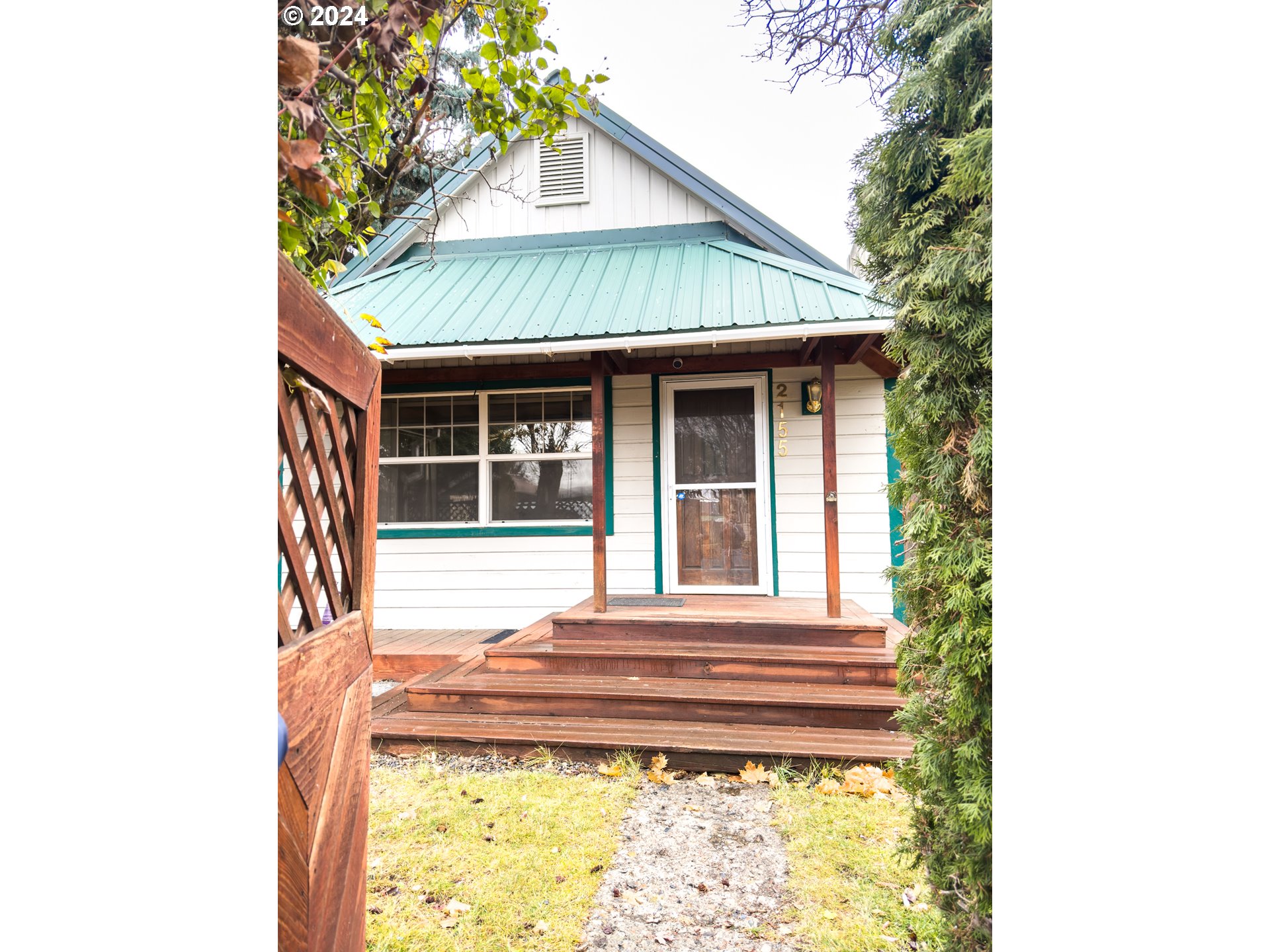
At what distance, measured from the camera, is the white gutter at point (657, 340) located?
4.86 metres

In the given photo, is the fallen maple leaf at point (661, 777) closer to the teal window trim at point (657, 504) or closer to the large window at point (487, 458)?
the teal window trim at point (657, 504)

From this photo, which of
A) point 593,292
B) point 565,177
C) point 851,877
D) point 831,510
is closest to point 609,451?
point 593,292

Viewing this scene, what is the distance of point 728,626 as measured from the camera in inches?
191

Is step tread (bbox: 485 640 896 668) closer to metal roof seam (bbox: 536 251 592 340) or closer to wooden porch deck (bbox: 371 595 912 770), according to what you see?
wooden porch deck (bbox: 371 595 912 770)

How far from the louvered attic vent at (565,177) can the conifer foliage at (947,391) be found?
19.6 feet

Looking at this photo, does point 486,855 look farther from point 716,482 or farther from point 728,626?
point 716,482

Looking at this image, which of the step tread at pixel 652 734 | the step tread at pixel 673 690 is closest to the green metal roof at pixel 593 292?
the step tread at pixel 673 690

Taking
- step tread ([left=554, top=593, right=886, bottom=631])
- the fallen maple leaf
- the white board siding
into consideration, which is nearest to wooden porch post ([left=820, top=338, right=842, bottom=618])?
step tread ([left=554, top=593, right=886, bottom=631])

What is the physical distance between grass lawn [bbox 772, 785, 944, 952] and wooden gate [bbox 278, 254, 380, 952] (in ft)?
5.05

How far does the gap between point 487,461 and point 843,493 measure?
11.3ft

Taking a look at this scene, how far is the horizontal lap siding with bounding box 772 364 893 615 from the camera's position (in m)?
5.91
